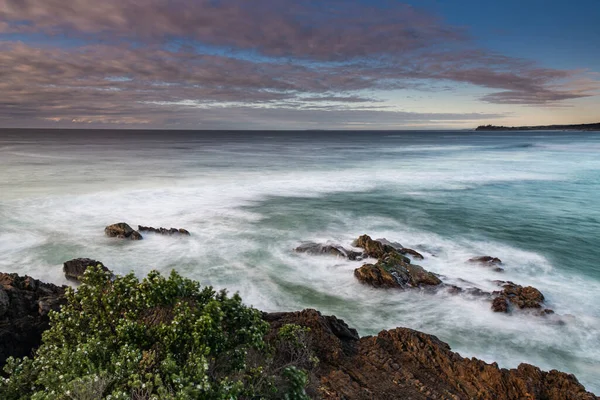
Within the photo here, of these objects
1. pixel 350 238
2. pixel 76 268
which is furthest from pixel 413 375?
pixel 76 268

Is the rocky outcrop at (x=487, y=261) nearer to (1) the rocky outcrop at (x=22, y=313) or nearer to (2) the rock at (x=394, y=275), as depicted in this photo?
(2) the rock at (x=394, y=275)

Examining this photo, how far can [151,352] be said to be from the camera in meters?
9.91

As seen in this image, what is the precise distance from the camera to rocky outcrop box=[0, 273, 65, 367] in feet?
48.2

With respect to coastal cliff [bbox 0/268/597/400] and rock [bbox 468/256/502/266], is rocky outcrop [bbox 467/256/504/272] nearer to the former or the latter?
rock [bbox 468/256/502/266]

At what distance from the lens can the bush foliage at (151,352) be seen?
28.1 ft

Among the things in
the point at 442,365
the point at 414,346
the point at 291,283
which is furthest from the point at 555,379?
the point at 291,283

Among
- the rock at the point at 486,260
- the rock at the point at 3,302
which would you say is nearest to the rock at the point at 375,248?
the rock at the point at 486,260

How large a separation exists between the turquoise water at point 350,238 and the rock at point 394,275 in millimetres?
633

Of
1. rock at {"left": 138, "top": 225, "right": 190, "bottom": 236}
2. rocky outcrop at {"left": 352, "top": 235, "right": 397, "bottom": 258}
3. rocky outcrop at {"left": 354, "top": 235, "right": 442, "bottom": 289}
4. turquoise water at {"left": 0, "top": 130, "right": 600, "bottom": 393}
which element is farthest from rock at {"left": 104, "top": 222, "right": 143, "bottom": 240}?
rocky outcrop at {"left": 354, "top": 235, "right": 442, "bottom": 289}

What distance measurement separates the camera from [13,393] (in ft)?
30.3

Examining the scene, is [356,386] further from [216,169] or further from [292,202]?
[216,169]

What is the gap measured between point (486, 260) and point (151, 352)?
24642 mm

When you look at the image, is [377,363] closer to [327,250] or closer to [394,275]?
[394,275]

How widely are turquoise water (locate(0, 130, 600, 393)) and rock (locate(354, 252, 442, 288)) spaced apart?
633 mm
